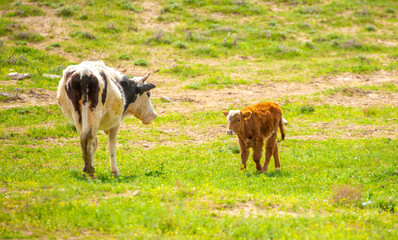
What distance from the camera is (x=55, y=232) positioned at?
743 cm

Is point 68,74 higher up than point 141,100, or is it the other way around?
point 68,74

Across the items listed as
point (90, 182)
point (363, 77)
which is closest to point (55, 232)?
point (90, 182)

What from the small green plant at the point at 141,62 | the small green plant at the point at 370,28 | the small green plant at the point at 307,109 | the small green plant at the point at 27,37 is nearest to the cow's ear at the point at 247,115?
the small green plant at the point at 307,109

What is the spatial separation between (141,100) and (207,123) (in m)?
5.61

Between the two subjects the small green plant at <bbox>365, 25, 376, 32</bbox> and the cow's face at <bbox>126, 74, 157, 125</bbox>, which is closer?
the cow's face at <bbox>126, 74, 157, 125</bbox>

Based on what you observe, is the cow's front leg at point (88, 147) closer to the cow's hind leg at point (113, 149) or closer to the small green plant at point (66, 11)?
the cow's hind leg at point (113, 149)

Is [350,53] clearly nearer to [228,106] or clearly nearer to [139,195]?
[228,106]

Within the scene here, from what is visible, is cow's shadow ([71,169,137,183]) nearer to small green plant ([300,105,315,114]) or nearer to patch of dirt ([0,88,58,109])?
patch of dirt ([0,88,58,109])

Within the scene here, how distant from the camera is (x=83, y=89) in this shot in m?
10.2

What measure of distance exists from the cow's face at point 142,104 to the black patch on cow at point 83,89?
2.81 meters

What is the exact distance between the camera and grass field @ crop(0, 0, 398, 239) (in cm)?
816

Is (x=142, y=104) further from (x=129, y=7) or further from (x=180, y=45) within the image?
(x=129, y=7)

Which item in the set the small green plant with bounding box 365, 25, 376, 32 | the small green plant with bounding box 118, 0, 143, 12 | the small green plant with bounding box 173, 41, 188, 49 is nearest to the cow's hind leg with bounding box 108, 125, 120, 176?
the small green plant with bounding box 173, 41, 188, 49

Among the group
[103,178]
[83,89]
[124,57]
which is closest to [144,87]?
[83,89]
